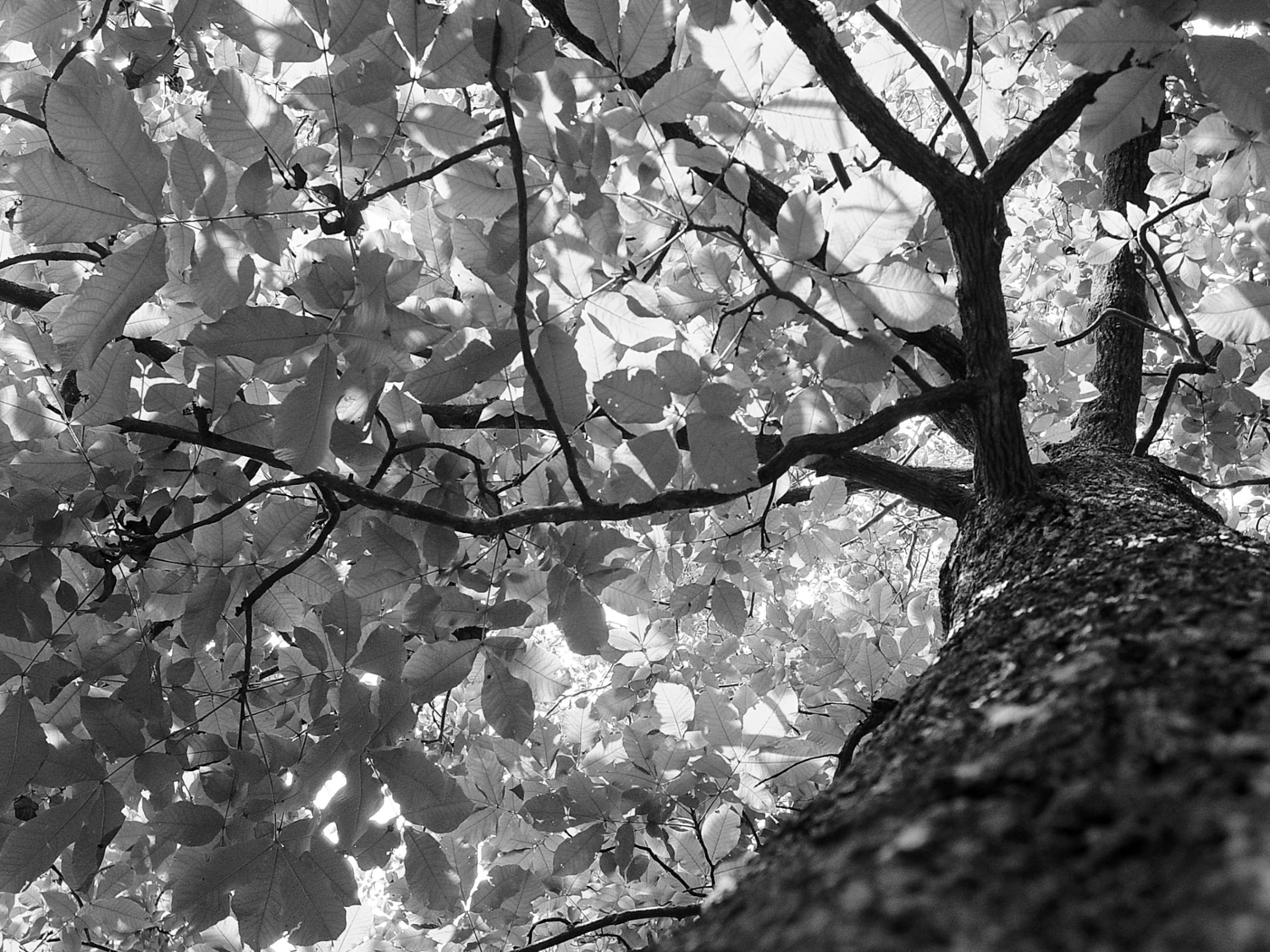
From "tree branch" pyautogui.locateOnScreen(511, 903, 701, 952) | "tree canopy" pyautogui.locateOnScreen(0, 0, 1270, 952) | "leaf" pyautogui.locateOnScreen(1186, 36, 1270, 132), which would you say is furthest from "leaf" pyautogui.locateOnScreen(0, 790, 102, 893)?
"leaf" pyautogui.locateOnScreen(1186, 36, 1270, 132)

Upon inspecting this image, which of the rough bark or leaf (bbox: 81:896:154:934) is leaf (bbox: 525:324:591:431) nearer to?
the rough bark

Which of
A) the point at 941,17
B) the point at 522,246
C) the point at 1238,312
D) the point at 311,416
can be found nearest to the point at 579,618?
the point at 311,416

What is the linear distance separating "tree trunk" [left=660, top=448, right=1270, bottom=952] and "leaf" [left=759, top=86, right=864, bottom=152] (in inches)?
41.3

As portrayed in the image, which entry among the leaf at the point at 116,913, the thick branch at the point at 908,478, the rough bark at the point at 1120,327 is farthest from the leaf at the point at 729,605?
the leaf at the point at 116,913

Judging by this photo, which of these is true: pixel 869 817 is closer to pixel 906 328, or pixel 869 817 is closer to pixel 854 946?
pixel 854 946

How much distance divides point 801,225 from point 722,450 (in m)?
0.44

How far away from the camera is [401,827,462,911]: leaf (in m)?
2.28

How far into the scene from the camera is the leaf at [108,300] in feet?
4.73

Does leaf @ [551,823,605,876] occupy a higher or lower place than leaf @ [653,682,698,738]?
lower

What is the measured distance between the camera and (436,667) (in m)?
2.01

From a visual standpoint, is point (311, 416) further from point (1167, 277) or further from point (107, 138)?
point (1167, 277)

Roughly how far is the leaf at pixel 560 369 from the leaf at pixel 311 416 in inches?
14.5

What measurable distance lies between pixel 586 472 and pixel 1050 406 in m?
1.96

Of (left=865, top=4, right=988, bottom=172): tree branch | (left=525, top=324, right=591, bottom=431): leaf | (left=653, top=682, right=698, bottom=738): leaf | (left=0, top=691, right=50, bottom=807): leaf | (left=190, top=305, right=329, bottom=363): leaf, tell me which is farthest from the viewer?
(left=653, top=682, right=698, bottom=738): leaf
